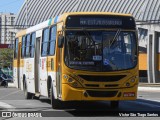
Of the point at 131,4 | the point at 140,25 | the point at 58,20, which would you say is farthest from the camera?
the point at 131,4

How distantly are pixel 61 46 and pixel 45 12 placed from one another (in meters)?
105

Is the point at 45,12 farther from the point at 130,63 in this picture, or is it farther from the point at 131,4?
the point at 130,63

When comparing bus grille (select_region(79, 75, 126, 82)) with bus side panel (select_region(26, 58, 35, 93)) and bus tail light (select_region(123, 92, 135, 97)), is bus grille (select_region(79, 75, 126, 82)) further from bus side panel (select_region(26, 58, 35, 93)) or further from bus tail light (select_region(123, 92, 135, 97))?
bus side panel (select_region(26, 58, 35, 93))

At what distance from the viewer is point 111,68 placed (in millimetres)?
15844

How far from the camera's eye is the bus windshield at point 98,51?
15812mm

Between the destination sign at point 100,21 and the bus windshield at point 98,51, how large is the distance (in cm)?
23

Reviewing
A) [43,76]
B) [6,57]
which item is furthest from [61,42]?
[6,57]

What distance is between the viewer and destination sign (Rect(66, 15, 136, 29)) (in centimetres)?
1617

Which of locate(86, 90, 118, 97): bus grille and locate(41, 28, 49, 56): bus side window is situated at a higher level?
locate(41, 28, 49, 56): bus side window

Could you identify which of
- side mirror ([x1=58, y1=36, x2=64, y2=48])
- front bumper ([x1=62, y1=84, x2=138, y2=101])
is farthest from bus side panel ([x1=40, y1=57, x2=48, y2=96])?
front bumper ([x1=62, y1=84, x2=138, y2=101])

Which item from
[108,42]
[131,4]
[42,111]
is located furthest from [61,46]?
[131,4]

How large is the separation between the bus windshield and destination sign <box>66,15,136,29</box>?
0.23 m

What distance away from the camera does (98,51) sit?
15945 millimetres

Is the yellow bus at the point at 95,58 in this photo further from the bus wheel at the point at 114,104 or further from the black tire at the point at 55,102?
the bus wheel at the point at 114,104
